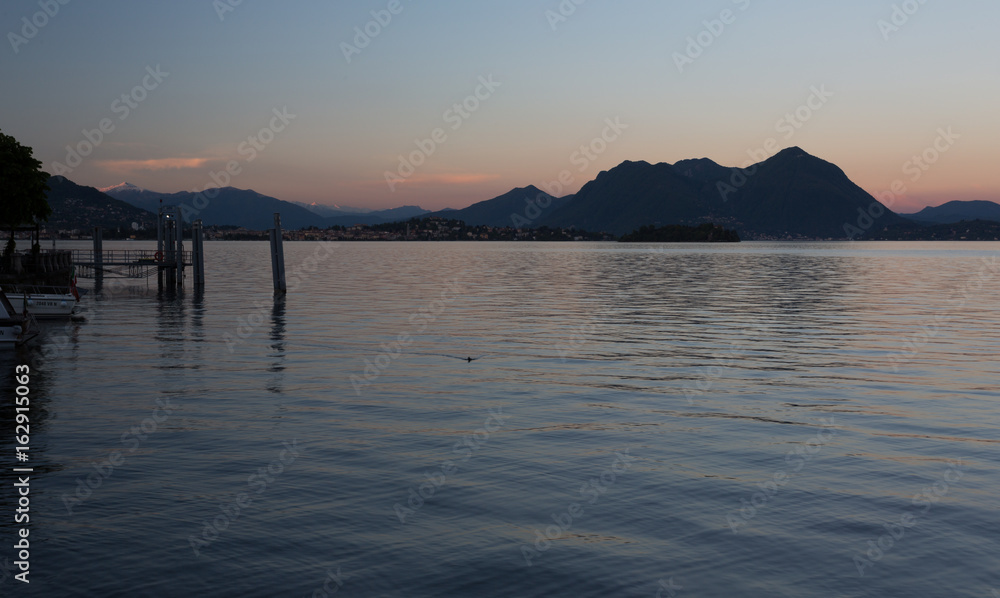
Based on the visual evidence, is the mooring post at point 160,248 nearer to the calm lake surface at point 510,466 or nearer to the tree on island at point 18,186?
the tree on island at point 18,186

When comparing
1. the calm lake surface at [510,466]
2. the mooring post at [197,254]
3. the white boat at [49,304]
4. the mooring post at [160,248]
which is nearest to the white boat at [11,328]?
the calm lake surface at [510,466]

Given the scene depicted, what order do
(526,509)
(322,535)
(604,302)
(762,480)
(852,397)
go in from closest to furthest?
(322,535)
(526,509)
(762,480)
(852,397)
(604,302)

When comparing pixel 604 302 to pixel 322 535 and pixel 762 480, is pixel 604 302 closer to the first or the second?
pixel 762 480

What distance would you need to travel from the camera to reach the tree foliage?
189ft

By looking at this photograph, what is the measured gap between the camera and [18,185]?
58.2m

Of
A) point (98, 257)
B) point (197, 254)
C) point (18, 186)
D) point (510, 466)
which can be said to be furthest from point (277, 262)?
point (510, 466)

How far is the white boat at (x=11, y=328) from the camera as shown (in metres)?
31.3

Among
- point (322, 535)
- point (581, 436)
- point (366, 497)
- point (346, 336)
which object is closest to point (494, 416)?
point (581, 436)

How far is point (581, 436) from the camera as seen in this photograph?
1798 cm

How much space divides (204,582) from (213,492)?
3.76 meters

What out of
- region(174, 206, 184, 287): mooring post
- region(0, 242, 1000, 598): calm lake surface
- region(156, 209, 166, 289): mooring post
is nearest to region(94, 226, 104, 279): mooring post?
region(156, 209, 166, 289): mooring post

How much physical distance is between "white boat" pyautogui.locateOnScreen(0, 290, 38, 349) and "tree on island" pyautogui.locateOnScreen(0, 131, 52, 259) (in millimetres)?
28827

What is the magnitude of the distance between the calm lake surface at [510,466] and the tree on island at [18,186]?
94.9 ft

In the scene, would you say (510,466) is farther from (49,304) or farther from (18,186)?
(18,186)
